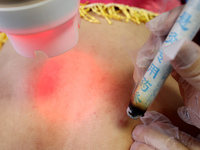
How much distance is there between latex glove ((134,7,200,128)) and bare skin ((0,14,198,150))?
0.11 meters

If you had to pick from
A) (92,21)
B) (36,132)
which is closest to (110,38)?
(92,21)

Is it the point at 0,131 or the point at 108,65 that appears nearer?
the point at 0,131

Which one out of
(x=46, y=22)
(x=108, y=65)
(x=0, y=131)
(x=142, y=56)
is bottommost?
(x=0, y=131)

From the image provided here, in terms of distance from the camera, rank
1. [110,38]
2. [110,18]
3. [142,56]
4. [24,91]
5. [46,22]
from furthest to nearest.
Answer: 1. [110,18]
2. [110,38]
3. [24,91]
4. [142,56]
5. [46,22]

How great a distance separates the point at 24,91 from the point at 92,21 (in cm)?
52

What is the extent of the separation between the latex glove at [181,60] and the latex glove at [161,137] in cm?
6

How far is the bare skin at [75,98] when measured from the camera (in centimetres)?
63

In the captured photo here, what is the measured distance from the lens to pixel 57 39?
1.72 ft

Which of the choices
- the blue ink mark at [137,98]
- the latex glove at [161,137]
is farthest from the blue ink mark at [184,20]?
the latex glove at [161,137]

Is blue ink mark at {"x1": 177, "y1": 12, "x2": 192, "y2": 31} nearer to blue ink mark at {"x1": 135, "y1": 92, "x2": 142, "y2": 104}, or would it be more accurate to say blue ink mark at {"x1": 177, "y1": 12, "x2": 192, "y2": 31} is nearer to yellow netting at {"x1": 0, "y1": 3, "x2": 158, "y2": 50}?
blue ink mark at {"x1": 135, "y1": 92, "x2": 142, "y2": 104}

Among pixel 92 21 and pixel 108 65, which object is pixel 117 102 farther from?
pixel 92 21

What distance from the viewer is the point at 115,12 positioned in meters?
1.06

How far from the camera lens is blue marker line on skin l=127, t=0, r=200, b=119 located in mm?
399

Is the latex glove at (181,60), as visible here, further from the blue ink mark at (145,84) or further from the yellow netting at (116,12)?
the yellow netting at (116,12)
